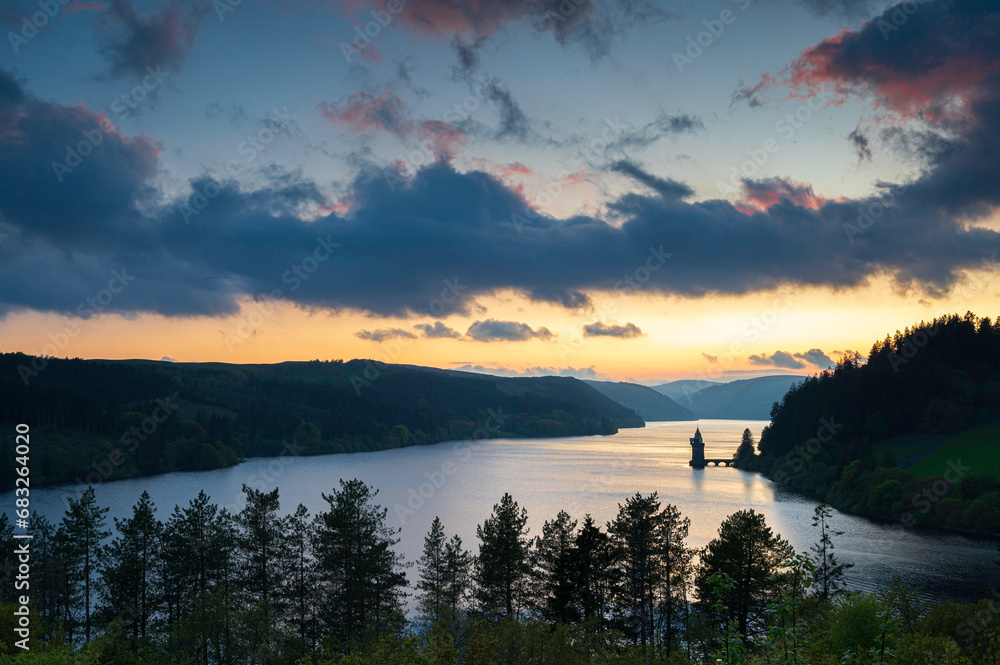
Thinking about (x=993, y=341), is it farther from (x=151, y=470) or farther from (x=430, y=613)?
(x=151, y=470)

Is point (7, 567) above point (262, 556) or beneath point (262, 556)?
beneath

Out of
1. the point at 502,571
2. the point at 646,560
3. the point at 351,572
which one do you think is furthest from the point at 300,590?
the point at 646,560

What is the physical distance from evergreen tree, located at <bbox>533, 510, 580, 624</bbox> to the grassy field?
254 ft

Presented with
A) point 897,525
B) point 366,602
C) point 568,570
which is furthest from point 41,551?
point 897,525

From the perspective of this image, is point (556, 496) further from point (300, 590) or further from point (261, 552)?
point (261, 552)

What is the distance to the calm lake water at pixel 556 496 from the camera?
6544 centimetres

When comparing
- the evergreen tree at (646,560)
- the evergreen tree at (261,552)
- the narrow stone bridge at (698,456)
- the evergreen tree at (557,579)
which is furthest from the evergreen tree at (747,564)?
the narrow stone bridge at (698,456)

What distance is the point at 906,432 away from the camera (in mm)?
118375

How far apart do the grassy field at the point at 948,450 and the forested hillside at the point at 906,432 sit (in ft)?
0.63

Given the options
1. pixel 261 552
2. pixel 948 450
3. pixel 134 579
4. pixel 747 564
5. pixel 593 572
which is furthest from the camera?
pixel 948 450

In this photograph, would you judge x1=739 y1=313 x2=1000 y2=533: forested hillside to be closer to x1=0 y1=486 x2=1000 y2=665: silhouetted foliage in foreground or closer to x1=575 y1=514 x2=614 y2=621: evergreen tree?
x1=0 y1=486 x2=1000 y2=665: silhouetted foliage in foreground

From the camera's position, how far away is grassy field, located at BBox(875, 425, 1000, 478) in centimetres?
9119

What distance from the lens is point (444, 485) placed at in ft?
413

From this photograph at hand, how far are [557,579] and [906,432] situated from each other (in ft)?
365
